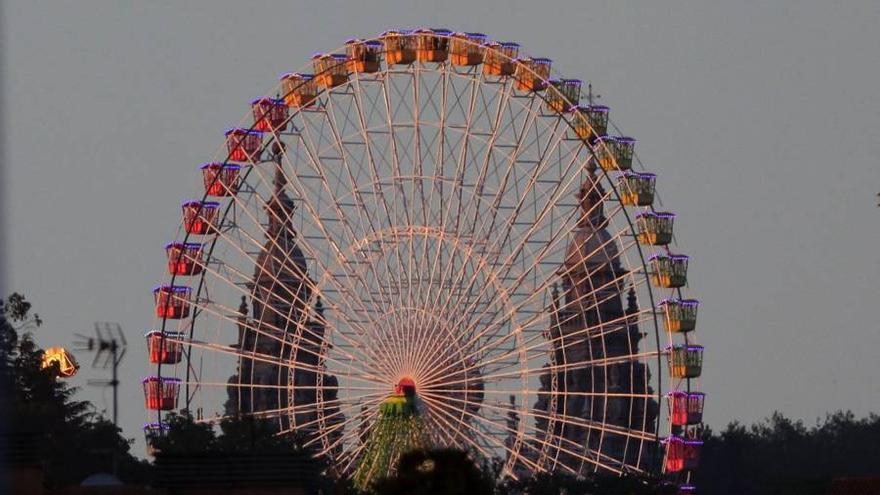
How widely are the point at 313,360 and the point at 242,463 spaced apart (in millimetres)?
116170

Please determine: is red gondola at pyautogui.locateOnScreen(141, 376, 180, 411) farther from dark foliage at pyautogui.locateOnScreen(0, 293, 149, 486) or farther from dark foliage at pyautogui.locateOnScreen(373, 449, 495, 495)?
dark foliage at pyautogui.locateOnScreen(373, 449, 495, 495)

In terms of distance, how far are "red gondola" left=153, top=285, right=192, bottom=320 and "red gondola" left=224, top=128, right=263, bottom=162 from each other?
241 inches

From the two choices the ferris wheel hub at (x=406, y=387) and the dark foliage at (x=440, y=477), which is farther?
the ferris wheel hub at (x=406, y=387)

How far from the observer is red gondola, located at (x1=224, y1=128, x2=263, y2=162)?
13262 cm

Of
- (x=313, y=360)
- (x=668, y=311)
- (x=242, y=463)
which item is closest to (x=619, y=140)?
(x=668, y=311)

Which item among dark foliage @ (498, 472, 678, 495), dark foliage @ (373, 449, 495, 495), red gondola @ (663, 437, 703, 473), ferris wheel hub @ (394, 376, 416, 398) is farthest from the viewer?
dark foliage @ (498, 472, 678, 495)

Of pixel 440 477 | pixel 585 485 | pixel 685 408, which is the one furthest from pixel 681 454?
pixel 440 477

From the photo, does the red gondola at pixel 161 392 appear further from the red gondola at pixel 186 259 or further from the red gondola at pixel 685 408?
the red gondola at pixel 685 408

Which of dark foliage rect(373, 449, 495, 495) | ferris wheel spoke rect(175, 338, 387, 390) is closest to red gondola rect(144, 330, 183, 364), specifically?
ferris wheel spoke rect(175, 338, 387, 390)

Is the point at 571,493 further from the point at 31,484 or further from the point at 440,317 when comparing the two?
the point at 31,484

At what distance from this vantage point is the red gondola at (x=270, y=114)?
132375 millimetres

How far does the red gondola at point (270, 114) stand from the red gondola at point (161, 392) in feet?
37.9

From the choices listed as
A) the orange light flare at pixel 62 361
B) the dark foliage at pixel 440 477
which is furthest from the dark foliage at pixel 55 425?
the dark foliage at pixel 440 477

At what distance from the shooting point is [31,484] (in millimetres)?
79062
